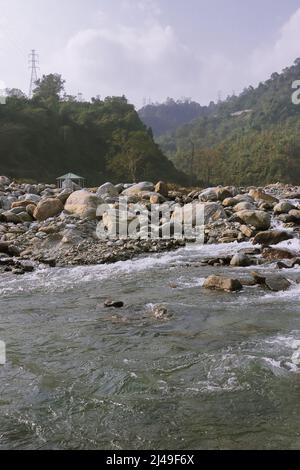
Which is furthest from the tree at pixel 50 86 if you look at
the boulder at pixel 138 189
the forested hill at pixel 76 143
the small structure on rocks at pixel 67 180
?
the boulder at pixel 138 189

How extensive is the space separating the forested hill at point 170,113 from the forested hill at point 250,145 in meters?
26.4

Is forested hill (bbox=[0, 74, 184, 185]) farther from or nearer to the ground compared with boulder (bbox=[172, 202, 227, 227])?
farther from the ground

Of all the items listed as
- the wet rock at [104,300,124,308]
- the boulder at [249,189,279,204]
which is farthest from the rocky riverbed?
the wet rock at [104,300,124,308]

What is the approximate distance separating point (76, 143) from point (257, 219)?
40448 millimetres

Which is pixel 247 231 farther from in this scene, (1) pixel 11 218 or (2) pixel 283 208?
(1) pixel 11 218

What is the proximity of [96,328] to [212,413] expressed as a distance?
7.09 feet

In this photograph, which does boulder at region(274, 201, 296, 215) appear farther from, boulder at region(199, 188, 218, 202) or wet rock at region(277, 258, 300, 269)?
wet rock at region(277, 258, 300, 269)

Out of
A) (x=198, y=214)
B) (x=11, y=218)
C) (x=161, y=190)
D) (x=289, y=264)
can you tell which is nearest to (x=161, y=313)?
(x=289, y=264)

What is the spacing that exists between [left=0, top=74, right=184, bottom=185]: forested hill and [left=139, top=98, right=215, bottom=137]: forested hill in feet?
236

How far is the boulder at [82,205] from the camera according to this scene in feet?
36.7

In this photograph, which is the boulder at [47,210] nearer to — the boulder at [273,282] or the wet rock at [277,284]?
the boulder at [273,282]

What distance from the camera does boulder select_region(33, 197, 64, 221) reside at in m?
11.7

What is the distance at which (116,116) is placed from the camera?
179 ft
